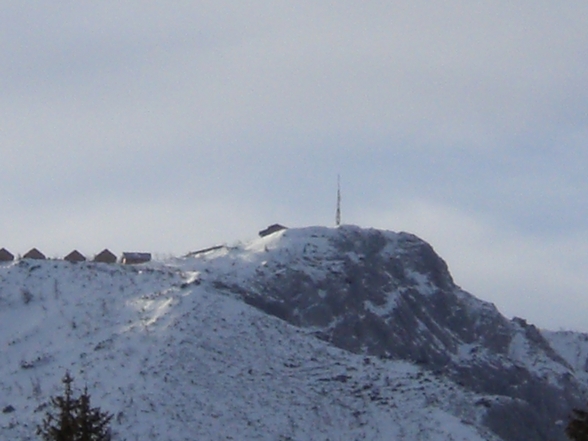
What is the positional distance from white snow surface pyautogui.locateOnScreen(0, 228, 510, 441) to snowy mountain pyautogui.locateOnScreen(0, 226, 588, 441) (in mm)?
91

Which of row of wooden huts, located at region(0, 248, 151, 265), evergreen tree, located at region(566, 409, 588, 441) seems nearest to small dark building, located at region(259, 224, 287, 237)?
row of wooden huts, located at region(0, 248, 151, 265)

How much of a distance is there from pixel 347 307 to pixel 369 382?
16.0 meters

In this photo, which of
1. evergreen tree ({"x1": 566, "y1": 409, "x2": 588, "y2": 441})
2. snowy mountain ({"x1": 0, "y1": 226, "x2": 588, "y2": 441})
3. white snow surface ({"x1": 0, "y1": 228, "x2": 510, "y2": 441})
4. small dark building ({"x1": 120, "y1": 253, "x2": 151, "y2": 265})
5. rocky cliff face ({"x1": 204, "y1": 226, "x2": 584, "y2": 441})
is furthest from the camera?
small dark building ({"x1": 120, "y1": 253, "x2": 151, "y2": 265})

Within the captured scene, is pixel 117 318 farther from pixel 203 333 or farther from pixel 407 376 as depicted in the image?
pixel 407 376

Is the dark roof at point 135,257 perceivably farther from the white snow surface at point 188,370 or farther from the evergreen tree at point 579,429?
the evergreen tree at point 579,429

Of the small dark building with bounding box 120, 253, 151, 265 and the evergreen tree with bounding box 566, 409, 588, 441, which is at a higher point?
the evergreen tree with bounding box 566, 409, 588, 441

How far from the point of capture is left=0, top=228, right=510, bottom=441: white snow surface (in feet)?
166

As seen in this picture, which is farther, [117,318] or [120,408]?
[117,318]

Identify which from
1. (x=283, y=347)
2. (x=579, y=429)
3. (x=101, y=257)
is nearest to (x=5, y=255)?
(x=101, y=257)

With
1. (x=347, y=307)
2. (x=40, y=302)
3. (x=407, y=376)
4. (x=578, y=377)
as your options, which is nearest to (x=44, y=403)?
(x=40, y=302)

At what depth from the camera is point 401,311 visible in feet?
248

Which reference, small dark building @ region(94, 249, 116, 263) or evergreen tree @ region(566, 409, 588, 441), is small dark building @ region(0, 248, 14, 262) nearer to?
small dark building @ region(94, 249, 116, 263)

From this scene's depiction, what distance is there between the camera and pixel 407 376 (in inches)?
2299

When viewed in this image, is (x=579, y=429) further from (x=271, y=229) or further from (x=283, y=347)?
(x=271, y=229)
